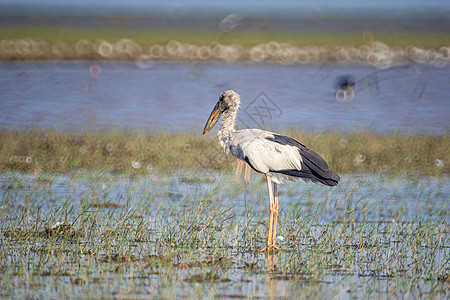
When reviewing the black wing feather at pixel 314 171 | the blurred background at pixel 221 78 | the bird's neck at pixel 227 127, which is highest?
the bird's neck at pixel 227 127

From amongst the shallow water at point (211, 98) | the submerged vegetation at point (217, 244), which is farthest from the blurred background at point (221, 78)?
the submerged vegetation at point (217, 244)

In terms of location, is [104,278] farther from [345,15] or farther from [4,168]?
[345,15]

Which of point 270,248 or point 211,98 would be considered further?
point 211,98

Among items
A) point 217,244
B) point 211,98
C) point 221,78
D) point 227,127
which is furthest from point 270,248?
point 221,78

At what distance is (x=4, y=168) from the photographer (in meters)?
9.43

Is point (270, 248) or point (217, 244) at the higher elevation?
point (217, 244)

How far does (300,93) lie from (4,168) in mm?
11533

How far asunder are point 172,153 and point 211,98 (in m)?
8.21

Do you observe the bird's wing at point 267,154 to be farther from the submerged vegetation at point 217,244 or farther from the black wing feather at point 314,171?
the submerged vegetation at point 217,244

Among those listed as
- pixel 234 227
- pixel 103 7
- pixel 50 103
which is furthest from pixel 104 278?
pixel 103 7

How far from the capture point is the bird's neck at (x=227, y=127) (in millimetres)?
7324

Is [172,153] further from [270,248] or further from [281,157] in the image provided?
[270,248]

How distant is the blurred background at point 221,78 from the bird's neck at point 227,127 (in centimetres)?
577

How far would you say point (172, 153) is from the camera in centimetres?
1045
